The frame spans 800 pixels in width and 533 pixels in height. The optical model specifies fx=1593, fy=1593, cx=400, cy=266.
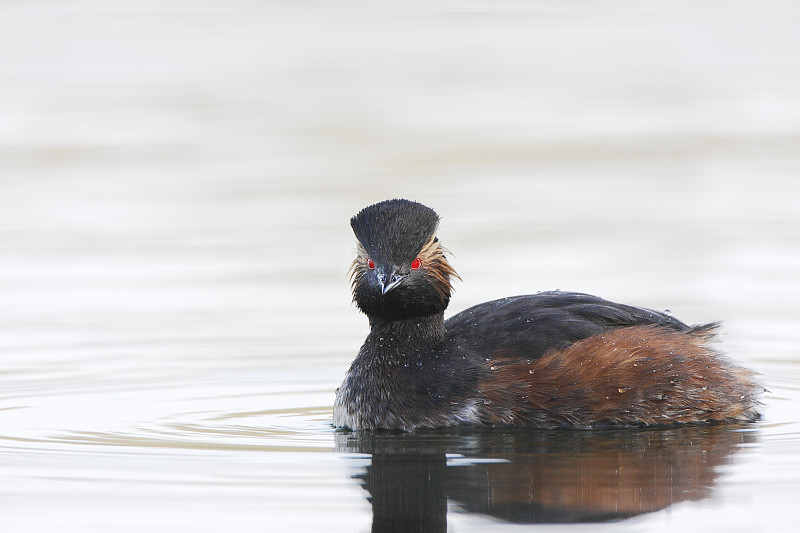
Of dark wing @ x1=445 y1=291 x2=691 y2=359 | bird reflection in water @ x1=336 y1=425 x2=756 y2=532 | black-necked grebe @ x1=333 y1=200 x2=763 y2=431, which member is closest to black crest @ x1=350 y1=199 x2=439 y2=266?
black-necked grebe @ x1=333 y1=200 x2=763 y2=431

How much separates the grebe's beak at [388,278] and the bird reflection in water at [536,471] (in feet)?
2.77

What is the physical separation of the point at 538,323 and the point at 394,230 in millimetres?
1057

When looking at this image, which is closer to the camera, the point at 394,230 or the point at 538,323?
the point at 394,230

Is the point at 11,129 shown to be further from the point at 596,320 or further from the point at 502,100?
the point at 596,320

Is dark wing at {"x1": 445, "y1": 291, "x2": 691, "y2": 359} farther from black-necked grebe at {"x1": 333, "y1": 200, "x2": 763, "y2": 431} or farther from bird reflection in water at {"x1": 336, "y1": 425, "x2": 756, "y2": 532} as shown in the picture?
bird reflection in water at {"x1": 336, "y1": 425, "x2": 756, "y2": 532}

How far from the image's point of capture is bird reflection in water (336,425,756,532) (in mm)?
7125

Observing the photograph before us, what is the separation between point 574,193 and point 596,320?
269 inches

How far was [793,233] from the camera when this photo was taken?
568 inches

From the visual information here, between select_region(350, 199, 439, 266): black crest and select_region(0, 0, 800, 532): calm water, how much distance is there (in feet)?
3.58

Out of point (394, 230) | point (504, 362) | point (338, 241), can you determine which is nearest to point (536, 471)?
point (504, 362)

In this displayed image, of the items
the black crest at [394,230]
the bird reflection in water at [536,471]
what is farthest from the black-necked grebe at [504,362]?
the bird reflection in water at [536,471]

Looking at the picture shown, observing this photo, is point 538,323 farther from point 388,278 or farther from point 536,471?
point 536,471

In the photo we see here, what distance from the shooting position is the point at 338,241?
1491cm

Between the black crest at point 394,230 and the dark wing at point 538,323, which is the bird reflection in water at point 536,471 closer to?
the dark wing at point 538,323
